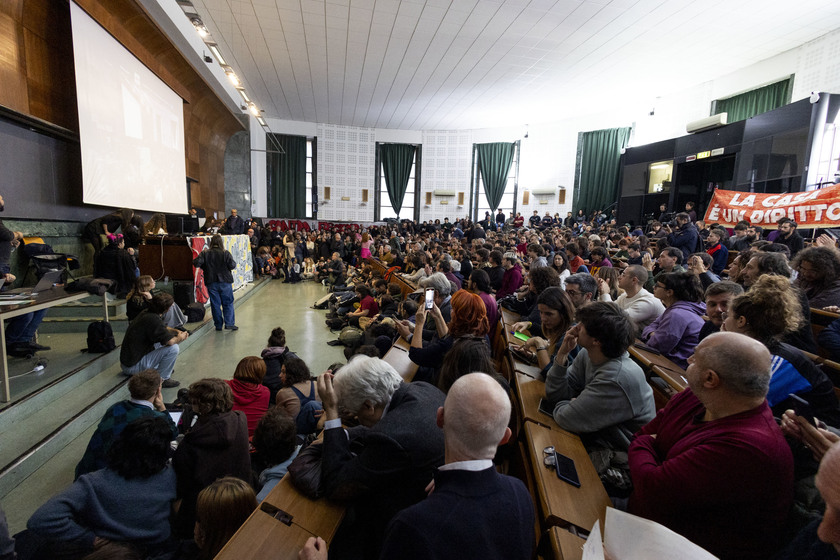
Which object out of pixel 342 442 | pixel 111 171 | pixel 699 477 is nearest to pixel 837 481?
pixel 699 477

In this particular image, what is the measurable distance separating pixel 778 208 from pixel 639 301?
5.92 m

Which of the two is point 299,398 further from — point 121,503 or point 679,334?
point 679,334

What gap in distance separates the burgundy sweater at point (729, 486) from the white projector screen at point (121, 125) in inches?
290

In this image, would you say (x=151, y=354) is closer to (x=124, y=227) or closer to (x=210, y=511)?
(x=210, y=511)

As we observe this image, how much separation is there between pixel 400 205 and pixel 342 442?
16.5 metres

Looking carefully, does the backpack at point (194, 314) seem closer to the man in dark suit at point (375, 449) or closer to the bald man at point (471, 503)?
the man in dark suit at point (375, 449)

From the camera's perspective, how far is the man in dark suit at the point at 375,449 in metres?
1.33

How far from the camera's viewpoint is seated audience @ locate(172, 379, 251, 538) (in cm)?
175

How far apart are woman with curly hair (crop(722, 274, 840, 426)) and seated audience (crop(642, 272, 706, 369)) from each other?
2.95 ft

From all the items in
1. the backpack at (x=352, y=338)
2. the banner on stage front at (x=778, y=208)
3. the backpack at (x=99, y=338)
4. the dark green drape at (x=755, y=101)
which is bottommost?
the backpack at (x=352, y=338)

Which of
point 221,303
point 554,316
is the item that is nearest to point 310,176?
point 221,303

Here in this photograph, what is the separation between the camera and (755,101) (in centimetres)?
990

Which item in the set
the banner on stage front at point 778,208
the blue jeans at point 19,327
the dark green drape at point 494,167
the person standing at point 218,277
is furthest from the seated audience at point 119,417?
the dark green drape at point 494,167

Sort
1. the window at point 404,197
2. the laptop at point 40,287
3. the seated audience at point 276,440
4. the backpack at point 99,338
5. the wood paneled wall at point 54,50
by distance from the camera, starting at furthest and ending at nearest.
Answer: the window at point 404,197 → the wood paneled wall at point 54,50 → the backpack at point 99,338 → the laptop at point 40,287 → the seated audience at point 276,440
